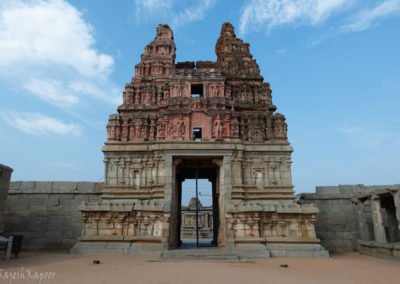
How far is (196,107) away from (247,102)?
3269 millimetres

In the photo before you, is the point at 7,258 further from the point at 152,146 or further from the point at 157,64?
the point at 157,64

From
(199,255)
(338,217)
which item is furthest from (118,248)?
(338,217)

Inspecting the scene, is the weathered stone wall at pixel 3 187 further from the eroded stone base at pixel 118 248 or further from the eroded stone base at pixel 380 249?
the eroded stone base at pixel 380 249

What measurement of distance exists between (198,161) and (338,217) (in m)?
8.68

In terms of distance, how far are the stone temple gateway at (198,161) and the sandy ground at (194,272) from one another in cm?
178

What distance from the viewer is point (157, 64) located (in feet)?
60.1

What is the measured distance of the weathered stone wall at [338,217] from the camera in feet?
52.4

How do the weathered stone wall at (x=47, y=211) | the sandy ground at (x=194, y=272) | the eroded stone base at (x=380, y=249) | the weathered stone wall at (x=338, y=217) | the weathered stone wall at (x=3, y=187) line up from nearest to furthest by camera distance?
1. the sandy ground at (x=194, y=272)
2. the eroded stone base at (x=380, y=249)
3. the weathered stone wall at (x=3, y=187)
4. the weathered stone wall at (x=47, y=211)
5. the weathered stone wall at (x=338, y=217)

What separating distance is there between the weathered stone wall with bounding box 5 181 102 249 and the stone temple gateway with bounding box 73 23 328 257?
2.49 m

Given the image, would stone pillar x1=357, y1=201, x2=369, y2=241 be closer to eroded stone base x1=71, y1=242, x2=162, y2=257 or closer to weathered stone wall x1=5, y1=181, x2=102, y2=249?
eroded stone base x1=71, y1=242, x2=162, y2=257

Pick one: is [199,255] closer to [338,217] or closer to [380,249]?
[380,249]

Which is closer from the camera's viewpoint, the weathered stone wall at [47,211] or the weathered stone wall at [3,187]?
the weathered stone wall at [3,187]

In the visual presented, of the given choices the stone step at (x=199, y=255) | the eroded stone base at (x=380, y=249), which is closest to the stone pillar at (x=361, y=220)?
the eroded stone base at (x=380, y=249)

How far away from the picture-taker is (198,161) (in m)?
16.7
